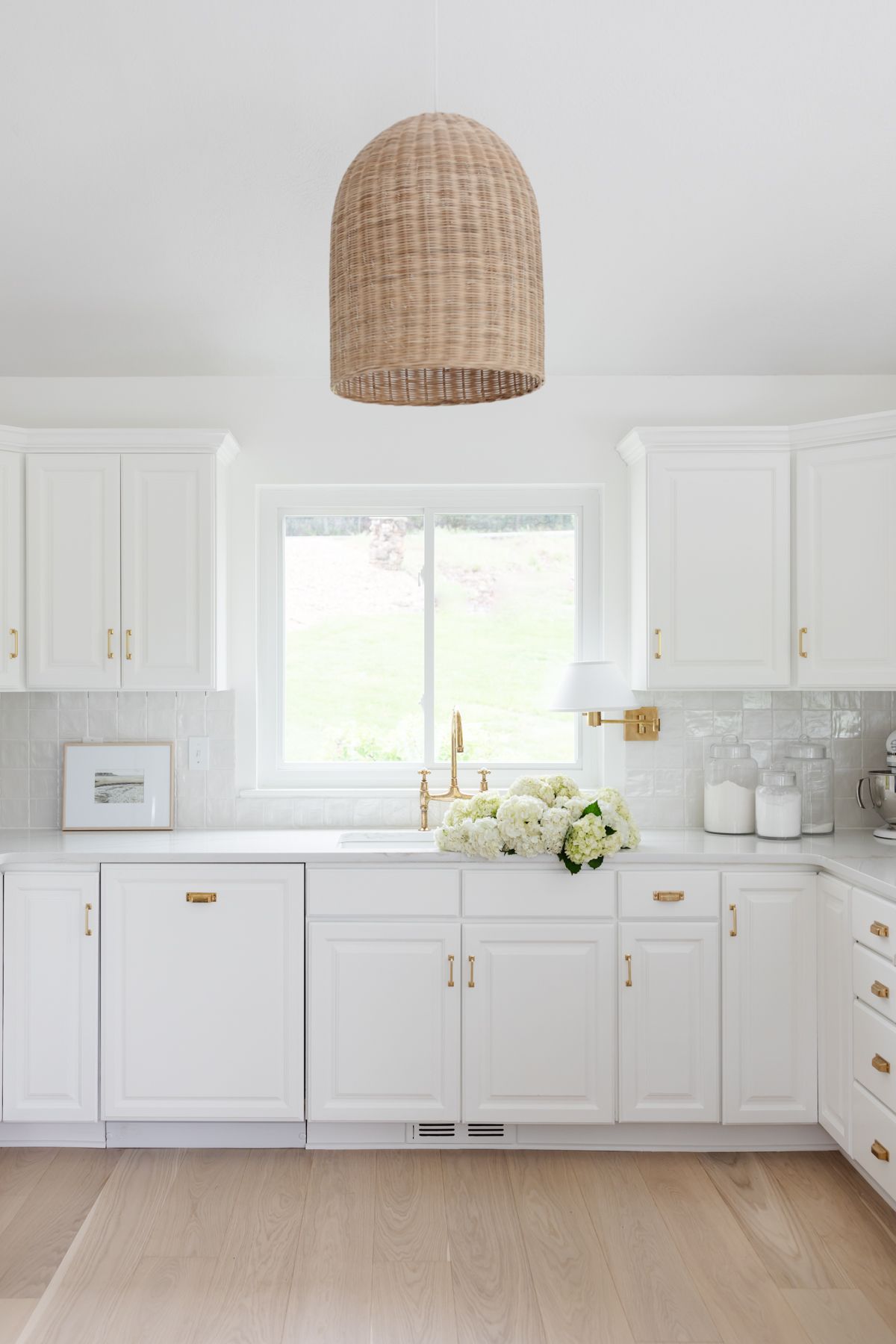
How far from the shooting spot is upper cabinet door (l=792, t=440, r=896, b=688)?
323 centimetres

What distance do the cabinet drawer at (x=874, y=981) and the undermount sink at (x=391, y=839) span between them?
4.27ft

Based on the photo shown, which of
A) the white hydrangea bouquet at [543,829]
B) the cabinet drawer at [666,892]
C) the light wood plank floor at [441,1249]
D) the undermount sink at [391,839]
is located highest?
the white hydrangea bouquet at [543,829]

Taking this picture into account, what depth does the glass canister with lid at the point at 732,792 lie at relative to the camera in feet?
11.1

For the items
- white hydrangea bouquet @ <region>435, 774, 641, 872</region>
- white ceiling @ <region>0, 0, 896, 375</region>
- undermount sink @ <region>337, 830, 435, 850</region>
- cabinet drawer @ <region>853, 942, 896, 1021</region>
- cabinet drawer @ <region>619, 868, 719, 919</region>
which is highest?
white ceiling @ <region>0, 0, 896, 375</region>

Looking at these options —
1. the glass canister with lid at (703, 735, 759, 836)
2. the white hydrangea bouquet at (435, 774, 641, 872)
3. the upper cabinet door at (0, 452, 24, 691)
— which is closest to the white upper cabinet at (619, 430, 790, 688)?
the glass canister with lid at (703, 735, 759, 836)

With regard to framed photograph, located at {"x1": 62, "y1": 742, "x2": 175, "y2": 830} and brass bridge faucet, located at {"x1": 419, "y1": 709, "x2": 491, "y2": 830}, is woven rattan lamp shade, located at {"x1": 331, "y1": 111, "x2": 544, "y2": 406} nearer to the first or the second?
brass bridge faucet, located at {"x1": 419, "y1": 709, "x2": 491, "y2": 830}

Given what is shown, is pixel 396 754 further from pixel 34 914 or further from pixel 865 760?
pixel 865 760

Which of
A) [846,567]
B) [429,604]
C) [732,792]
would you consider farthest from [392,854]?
[846,567]

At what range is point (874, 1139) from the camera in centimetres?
266

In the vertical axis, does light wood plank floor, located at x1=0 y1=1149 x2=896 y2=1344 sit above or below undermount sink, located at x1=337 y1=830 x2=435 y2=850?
below

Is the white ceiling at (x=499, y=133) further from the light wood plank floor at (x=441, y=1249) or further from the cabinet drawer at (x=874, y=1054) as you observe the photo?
the light wood plank floor at (x=441, y=1249)

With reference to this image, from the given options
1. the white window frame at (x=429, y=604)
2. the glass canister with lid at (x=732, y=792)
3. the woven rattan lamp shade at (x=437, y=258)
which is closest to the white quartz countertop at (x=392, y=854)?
the glass canister with lid at (x=732, y=792)

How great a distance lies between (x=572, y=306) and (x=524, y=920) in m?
1.93

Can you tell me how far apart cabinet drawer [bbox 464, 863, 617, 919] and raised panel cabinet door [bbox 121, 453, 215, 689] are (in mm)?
1118
